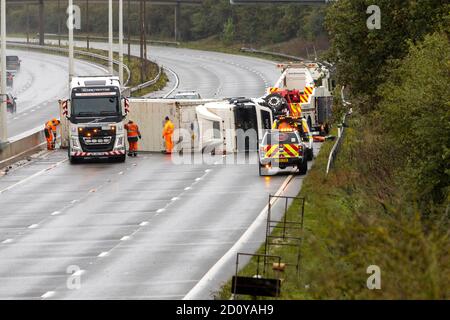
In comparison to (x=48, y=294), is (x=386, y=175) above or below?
above

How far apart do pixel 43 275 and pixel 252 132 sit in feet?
77.7

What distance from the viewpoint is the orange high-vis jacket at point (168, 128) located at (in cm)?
5106

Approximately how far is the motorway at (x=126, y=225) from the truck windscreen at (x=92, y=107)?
6.58 feet

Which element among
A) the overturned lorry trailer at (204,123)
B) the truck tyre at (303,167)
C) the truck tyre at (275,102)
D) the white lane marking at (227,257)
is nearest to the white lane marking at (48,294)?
the white lane marking at (227,257)

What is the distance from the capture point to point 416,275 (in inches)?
600

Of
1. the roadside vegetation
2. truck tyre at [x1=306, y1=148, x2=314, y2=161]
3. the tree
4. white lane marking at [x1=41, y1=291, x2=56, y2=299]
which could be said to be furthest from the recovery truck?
the tree

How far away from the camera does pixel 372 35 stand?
4672 cm

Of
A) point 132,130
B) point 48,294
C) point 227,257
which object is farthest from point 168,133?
point 48,294

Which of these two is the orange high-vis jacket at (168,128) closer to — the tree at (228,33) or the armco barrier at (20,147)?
the armco barrier at (20,147)

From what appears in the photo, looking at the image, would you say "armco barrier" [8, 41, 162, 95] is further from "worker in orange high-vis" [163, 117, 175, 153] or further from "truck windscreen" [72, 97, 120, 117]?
"truck windscreen" [72, 97, 120, 117]

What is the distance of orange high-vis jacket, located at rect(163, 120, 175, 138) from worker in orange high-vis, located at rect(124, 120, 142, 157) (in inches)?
42.9

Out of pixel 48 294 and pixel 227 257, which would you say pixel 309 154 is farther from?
pixel 48 294

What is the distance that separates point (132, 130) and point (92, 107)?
2495 millimetres
